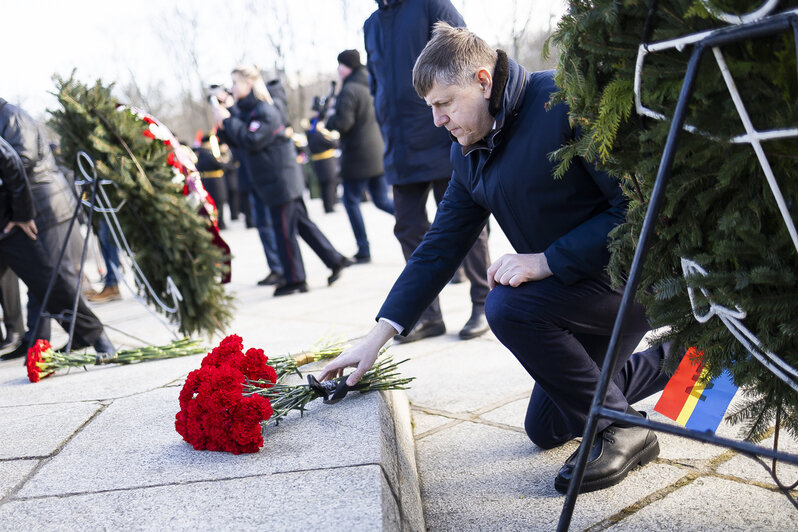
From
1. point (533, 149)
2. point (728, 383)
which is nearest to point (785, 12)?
point (533, 149)

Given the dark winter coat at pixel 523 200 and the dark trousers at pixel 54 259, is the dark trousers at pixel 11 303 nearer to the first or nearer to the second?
the dark trousers at pixel 54 259

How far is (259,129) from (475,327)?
3.41 metres

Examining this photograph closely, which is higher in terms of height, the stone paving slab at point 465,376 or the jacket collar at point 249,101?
the jacket collar at point 249,101

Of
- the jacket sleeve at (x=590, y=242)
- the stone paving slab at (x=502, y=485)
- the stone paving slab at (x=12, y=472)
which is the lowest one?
the stone paving slab at (x=502, y=485)

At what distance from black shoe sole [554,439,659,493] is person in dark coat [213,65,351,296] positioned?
4923 millimetres

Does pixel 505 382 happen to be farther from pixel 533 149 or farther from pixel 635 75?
pixel 635 75

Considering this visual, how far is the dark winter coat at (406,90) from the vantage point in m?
4.87

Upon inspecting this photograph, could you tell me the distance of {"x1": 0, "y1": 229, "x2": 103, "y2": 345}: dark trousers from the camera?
5.17 m

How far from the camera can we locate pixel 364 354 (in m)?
2.76

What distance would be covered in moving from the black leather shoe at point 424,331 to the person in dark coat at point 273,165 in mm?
2618

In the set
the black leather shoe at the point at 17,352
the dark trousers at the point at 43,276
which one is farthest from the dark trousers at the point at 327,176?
the dark trousers at the point at 43,276

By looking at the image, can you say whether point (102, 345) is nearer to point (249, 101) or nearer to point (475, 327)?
point (475, 327)

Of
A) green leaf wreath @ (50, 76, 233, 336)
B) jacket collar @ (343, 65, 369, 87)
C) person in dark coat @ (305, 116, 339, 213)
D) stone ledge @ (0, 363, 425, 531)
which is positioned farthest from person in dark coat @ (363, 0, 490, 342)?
person in dark coat @ (305, 116, 339, 213)

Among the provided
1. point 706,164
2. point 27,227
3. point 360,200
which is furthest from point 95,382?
point 360,200
